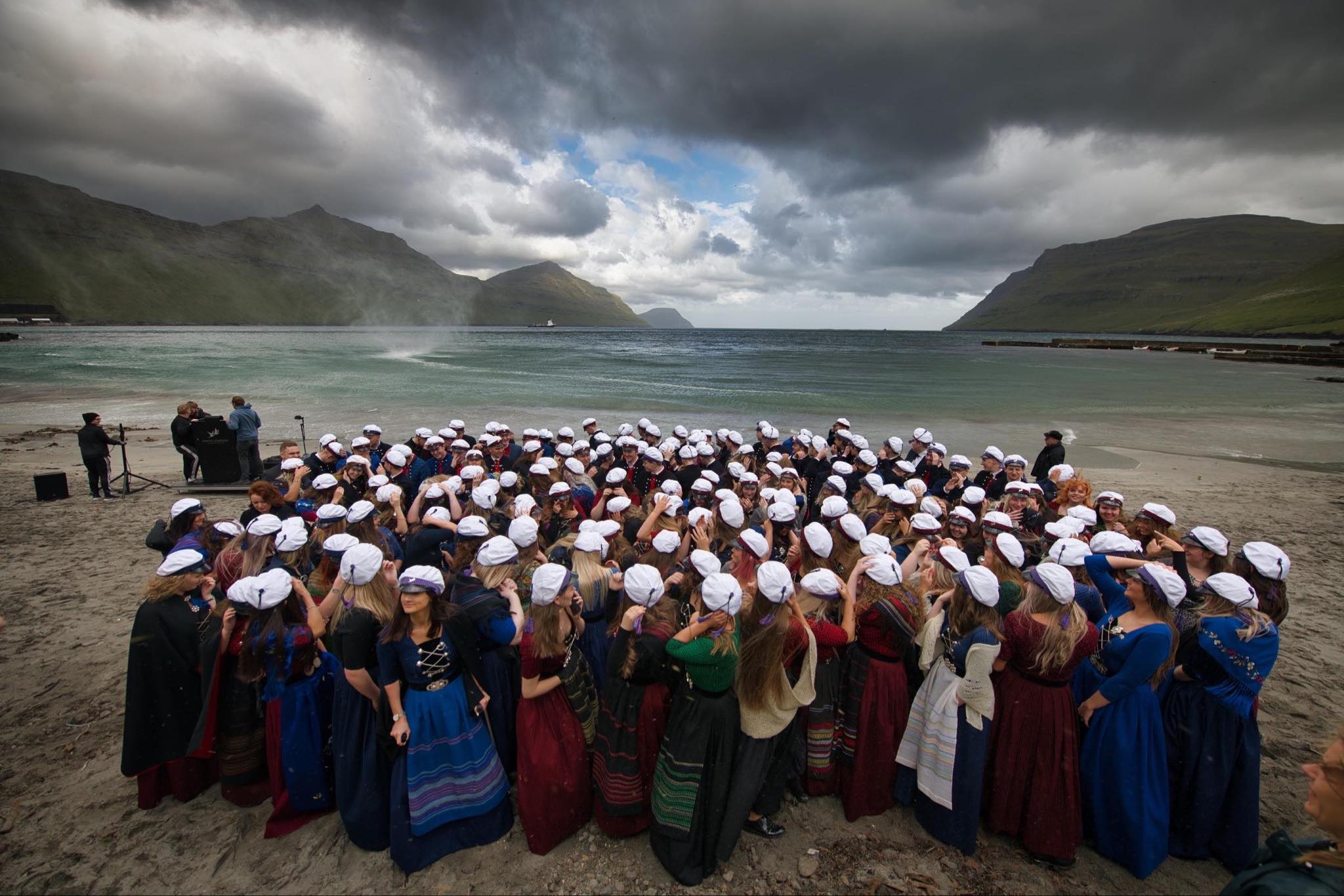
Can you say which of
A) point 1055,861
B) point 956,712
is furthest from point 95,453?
point 1055,861

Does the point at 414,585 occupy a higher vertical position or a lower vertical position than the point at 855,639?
higher

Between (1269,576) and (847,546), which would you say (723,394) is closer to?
(847,546)

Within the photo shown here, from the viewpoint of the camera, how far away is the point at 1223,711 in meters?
3.72

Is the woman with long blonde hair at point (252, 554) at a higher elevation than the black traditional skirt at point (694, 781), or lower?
higher

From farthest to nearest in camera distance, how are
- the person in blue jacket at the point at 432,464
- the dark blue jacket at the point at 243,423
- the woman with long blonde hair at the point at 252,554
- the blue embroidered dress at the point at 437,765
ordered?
the dark blue jacket at the point at 243,423 < the person in blue jacket at the point at 432,464 < the woman with long blonde hair at the point at 252,554 < the blue embroidered dress at the point at 437,765

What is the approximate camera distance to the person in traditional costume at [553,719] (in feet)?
11.5

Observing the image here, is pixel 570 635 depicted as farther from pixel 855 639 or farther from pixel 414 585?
pixel 855 639


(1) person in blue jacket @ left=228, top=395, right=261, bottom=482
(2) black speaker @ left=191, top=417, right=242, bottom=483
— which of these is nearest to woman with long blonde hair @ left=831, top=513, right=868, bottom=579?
(1) person in blue jacket @ left=228, top=395, right=261, bottom=482

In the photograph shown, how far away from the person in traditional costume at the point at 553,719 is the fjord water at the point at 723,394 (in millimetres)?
19087

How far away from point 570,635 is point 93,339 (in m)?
109

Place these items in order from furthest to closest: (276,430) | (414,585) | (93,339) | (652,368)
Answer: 1. (93,339)
2. (652,368)
3. (276,430)
4. (414,585)

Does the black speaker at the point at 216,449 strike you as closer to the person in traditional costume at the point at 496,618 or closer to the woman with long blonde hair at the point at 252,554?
the woman with long blonde hair at the point at 252,554

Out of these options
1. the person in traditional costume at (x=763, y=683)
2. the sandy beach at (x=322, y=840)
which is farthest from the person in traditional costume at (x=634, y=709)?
the person in traditional costume at (x=763, y=683)

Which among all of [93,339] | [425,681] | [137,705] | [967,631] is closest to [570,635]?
[425,681]
